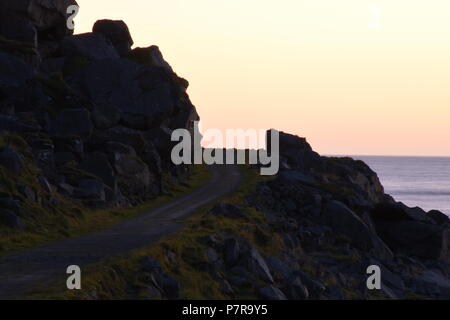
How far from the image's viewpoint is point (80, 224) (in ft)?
150

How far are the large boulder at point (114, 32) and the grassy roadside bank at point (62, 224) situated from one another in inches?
1107

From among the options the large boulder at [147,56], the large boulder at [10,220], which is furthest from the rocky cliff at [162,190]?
the large boulder at [147,56]

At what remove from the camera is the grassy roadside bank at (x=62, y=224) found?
3916 cm

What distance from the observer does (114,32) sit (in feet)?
269

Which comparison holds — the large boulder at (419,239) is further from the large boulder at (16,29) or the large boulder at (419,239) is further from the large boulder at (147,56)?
the large boulder at (16,29)

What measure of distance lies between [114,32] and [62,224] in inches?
1619

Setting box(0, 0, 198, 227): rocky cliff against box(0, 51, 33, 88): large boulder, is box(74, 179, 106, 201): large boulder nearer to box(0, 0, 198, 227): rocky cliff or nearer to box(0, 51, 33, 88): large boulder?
box(0, 0, 198, 227): rocky cliff

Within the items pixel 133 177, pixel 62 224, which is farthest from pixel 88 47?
pixel 62 224

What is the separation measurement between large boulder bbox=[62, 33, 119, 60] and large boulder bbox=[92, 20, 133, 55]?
4547 millimetres

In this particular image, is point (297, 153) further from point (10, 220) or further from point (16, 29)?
point (10, 220)

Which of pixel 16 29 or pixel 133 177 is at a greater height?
pixel 16 29
